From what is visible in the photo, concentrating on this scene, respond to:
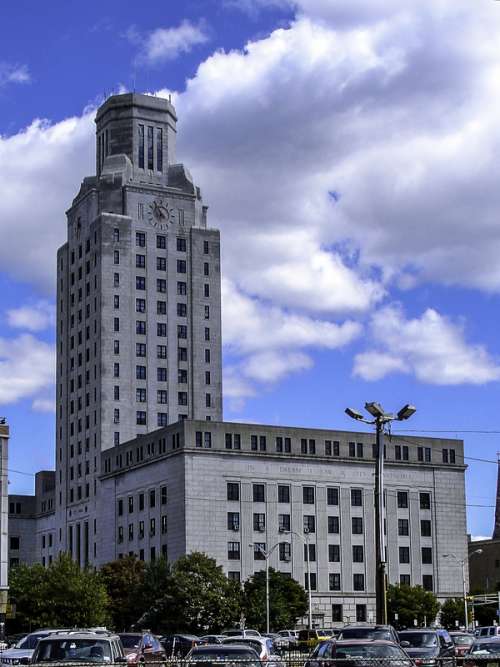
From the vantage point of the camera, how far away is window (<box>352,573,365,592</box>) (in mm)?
137750

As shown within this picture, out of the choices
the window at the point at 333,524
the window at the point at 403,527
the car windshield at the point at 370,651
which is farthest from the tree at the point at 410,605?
the car windshield at the point at 370,651

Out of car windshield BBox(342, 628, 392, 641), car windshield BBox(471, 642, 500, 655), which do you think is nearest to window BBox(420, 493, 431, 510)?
car windshield BBox(342, 628, 392, 641)

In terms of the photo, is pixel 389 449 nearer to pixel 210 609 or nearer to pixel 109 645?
pixel 210 609

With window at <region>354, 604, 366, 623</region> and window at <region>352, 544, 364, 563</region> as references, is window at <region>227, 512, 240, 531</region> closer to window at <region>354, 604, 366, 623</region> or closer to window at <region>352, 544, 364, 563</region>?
window at <region>352, 544, 364, 563</region>

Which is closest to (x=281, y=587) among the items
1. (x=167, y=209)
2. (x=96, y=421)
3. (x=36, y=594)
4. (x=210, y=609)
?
(x=210, y=609)

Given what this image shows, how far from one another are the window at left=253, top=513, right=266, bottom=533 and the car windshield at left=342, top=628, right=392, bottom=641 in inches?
3904

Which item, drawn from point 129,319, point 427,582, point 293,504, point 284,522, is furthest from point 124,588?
point 129,319

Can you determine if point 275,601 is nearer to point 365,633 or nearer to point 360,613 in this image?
point 360,613

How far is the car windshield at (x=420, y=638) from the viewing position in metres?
44.8

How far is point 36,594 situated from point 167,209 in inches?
2747

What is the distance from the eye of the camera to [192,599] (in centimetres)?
10275

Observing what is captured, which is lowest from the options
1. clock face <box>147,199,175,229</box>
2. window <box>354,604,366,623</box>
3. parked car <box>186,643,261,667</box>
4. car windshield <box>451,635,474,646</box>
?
window <box>354,604,366,623</box>

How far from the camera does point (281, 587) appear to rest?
116m

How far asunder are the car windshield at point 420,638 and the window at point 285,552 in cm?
8857
